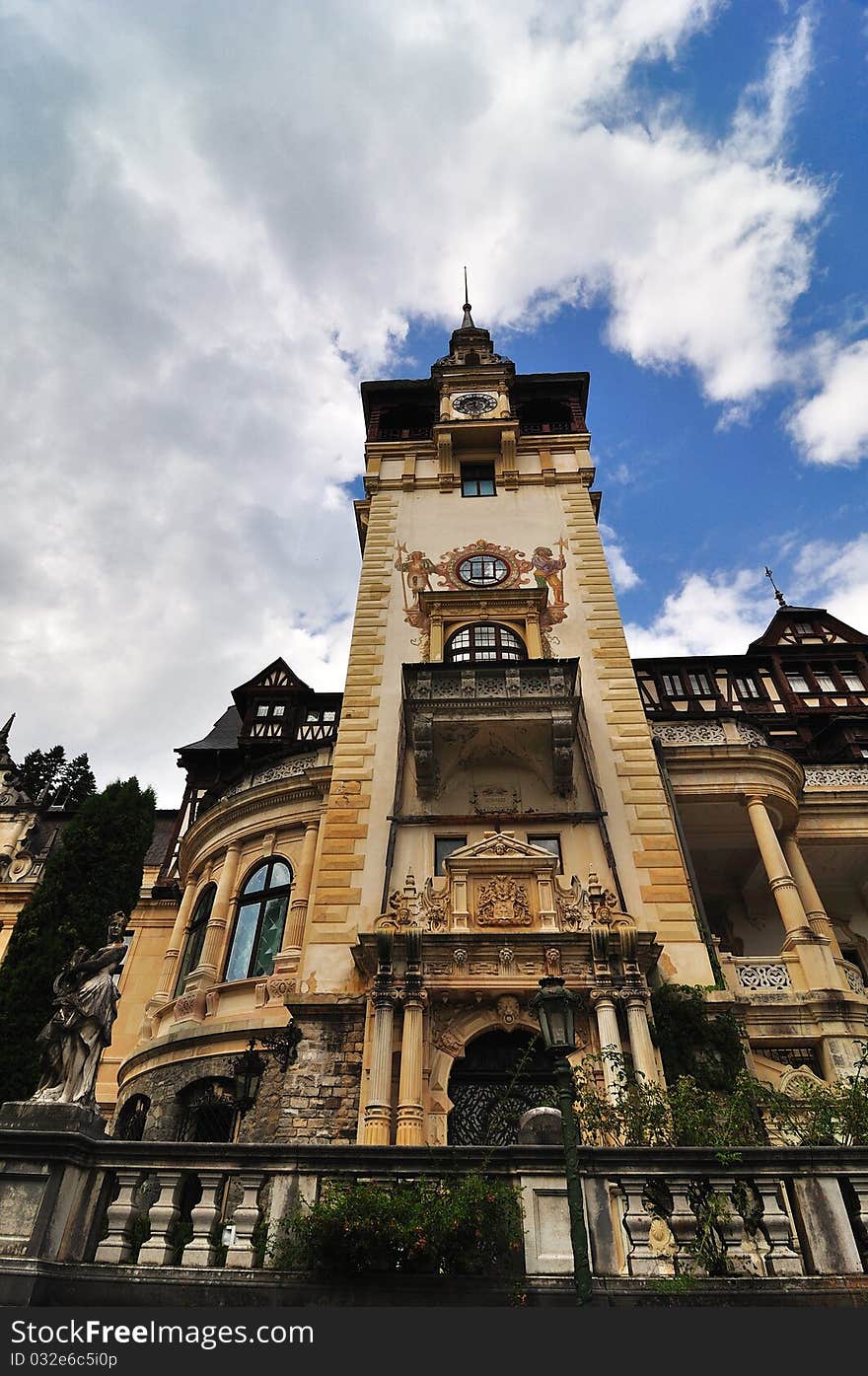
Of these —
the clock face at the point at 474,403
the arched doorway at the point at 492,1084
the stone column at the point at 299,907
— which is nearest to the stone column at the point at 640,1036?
the arched doorway at the point at 492,1084

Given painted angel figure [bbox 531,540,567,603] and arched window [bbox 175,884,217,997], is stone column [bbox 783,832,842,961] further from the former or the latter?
arched window [bbox 175,884,217,997]

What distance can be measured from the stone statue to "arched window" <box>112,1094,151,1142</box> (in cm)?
984

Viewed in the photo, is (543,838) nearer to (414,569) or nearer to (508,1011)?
(508,1011)

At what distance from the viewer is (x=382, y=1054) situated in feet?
44.7

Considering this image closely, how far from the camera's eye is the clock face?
3019 cm

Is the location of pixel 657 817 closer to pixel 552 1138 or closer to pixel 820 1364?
pixel 552 1138

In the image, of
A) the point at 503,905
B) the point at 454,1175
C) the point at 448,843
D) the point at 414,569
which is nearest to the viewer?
the point at 454,1175

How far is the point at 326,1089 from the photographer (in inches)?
541

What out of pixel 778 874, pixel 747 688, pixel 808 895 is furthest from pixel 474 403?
pixel 808 895

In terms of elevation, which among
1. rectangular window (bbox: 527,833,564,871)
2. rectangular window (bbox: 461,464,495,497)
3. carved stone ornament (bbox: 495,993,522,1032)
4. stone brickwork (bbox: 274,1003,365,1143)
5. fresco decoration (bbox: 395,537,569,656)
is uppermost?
rectangular window (bbox: 461,464,495,497)

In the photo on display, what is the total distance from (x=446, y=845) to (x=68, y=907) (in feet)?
35.0

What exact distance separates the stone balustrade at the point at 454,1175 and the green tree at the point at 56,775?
2760cm

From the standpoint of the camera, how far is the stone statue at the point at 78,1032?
8.24 meters

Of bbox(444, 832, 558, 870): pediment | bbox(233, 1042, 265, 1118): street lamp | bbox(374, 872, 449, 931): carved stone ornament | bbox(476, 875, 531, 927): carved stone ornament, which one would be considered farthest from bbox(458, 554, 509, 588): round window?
bbox(233, 1042, 265, 1118): street lamp
